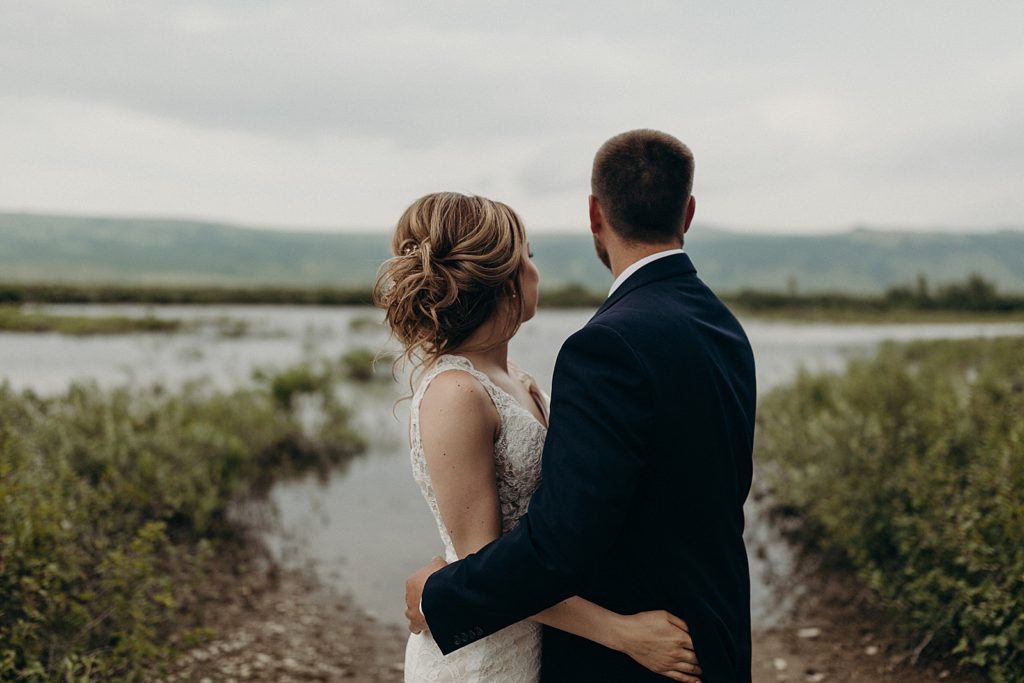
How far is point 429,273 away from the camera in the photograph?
8.31 feet

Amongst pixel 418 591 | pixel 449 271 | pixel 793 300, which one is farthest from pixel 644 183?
pixel 793 300

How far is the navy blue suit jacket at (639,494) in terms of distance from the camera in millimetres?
2053

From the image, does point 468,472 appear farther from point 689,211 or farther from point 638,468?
point 689,211

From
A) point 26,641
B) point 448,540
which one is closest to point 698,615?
point 448,540

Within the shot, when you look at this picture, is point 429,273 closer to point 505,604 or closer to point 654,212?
point 654,212

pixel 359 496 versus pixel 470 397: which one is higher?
pixel 470 397

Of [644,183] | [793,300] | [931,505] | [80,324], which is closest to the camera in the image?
[644,183]

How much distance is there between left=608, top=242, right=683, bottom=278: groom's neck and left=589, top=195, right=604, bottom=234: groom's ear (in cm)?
11

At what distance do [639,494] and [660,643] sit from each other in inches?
16.4

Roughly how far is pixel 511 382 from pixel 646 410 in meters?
0.83

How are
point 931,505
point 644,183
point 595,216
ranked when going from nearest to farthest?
point 644,183
point 595,216
point 931,505

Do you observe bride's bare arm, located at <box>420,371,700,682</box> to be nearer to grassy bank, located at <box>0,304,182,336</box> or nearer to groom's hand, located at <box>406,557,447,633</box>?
groom's hand, located at <box>406,557,447,633</box>

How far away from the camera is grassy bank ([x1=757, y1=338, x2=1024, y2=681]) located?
468 cm

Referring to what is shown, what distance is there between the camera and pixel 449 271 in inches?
100
